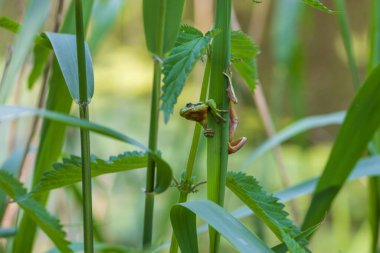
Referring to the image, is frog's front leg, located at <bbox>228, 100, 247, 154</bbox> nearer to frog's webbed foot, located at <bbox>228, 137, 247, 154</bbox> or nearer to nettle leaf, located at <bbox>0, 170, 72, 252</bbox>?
frog's webbed foot, located at <bbox>228, 137, 247, 154</bbox>

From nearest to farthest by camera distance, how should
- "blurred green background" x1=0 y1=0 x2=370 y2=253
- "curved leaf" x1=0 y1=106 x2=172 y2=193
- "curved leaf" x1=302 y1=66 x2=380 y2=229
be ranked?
"curved leaf" x1=0 y1=106 x2=172 y2=193, "curved leaf" x1=302 y1=66 x2=380 y2=229, "blurred green background" x1=0 y1=0 x2=370 y2=253

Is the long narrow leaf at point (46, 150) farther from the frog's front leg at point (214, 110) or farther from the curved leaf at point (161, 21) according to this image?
the frog's front leg at point (214, 110)

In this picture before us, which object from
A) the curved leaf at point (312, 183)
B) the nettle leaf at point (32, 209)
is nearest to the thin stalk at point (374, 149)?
the curved leaf at point (312, 183)

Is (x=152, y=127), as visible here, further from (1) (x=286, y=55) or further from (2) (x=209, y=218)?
(1) (x=286, y=55)

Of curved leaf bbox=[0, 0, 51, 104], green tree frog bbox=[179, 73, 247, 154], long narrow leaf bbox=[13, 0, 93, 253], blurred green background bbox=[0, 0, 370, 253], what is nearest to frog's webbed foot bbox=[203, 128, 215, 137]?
green tree frog bbox=[179, 73, 247, 154]

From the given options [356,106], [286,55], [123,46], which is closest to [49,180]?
[356,106]

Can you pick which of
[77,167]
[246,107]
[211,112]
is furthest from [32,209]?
[246,107]
